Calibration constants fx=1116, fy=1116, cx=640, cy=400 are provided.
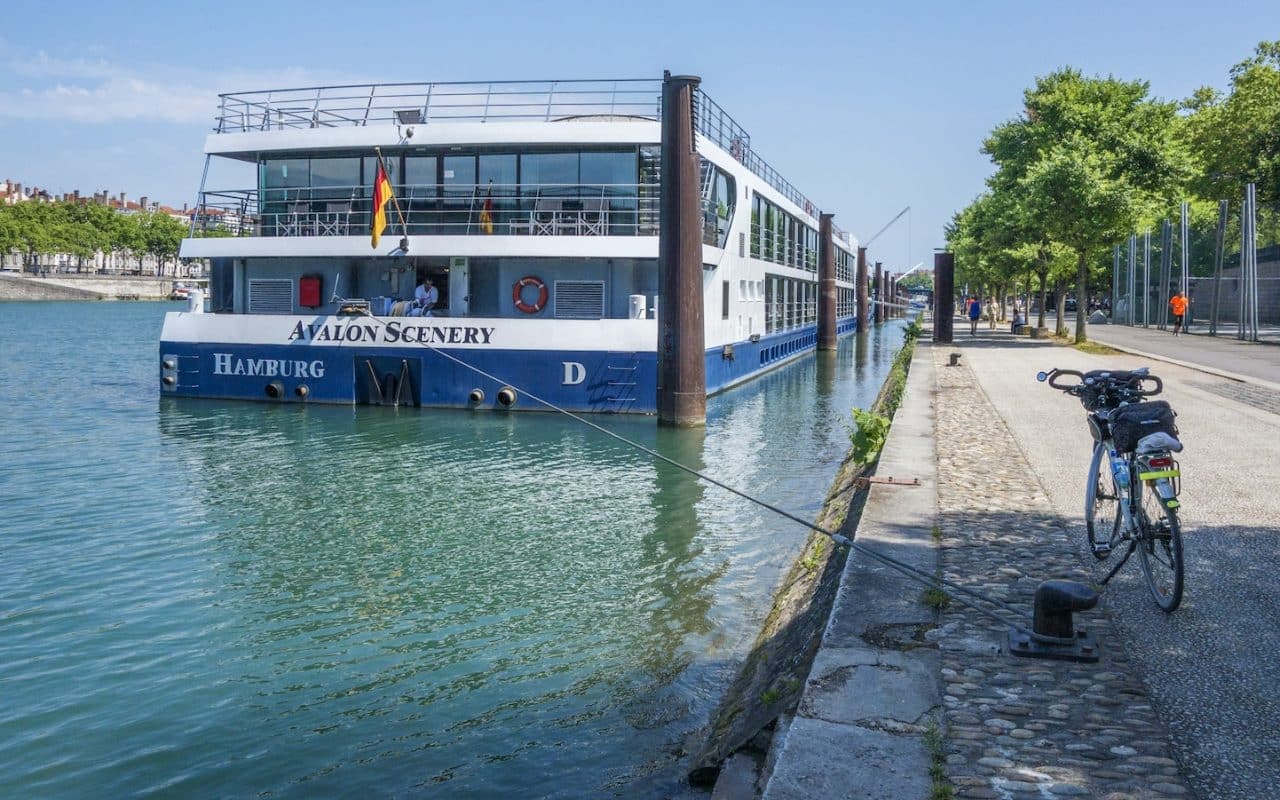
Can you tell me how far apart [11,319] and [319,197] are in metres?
61.9

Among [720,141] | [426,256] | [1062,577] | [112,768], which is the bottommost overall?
[112,768]

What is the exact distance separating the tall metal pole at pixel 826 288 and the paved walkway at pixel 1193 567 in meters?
27.6

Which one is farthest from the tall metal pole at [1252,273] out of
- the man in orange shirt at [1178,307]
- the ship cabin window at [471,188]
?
the ship cabin window at [471,188]

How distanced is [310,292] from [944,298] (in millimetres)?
25060

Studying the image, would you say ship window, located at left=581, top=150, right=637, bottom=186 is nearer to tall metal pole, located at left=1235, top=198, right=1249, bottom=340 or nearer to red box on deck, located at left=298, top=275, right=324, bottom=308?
red box on deck, located at left=298, top=275, right=324, bottom=308

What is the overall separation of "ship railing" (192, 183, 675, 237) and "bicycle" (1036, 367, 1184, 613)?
13969 millimetres

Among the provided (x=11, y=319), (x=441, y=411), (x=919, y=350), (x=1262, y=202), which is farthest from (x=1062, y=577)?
(x=11, y=319)

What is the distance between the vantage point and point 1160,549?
6699 millimetres

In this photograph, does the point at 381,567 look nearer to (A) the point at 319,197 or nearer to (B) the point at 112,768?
(B) the point at 112,768

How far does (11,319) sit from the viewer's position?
74.6 metres

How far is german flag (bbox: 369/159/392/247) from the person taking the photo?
820 inches

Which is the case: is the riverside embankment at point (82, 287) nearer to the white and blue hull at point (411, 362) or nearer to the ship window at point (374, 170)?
the white and blue hull at point (411, 362)

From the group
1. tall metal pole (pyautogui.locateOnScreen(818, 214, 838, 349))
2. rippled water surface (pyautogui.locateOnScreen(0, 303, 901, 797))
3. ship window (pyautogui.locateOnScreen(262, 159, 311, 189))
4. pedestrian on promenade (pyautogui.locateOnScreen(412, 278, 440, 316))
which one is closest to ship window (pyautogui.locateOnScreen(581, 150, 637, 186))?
pedestrian on promenade (pyautogui.locateOnScreen(412, 278, 440, 316))

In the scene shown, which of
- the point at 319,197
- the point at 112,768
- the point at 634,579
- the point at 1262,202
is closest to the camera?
the point at 112,768
